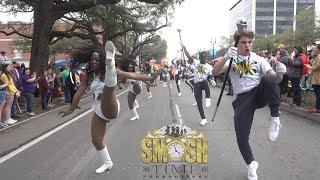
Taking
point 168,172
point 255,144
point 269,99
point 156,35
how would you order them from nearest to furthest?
1. point 269,99
2. point 168,172
3. point 255,144
4. point 156,35

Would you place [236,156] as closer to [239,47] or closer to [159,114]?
[239,47]

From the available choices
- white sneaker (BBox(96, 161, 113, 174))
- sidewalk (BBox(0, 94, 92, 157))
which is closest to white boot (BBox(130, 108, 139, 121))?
sidewalk (BBox(0, 94, 92, 157))

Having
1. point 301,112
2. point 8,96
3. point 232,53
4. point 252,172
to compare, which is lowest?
point 301,112

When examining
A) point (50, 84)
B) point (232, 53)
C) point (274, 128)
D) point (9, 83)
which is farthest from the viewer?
point (50, 84)

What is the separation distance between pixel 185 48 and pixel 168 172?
4.24 metres

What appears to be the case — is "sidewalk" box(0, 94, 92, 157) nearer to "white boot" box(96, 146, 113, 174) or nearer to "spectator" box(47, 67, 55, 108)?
"white boot" box(96, 146, 113, 174)

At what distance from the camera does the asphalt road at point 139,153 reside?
716cm

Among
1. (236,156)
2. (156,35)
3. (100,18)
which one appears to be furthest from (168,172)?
(156,35)

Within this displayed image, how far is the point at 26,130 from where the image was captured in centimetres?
1247

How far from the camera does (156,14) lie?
1676 inches

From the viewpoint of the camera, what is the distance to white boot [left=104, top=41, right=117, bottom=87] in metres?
6.32

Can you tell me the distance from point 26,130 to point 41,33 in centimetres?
1086

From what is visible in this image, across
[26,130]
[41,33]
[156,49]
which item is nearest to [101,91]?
[26,130]

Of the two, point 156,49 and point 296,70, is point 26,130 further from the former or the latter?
point 156,49
